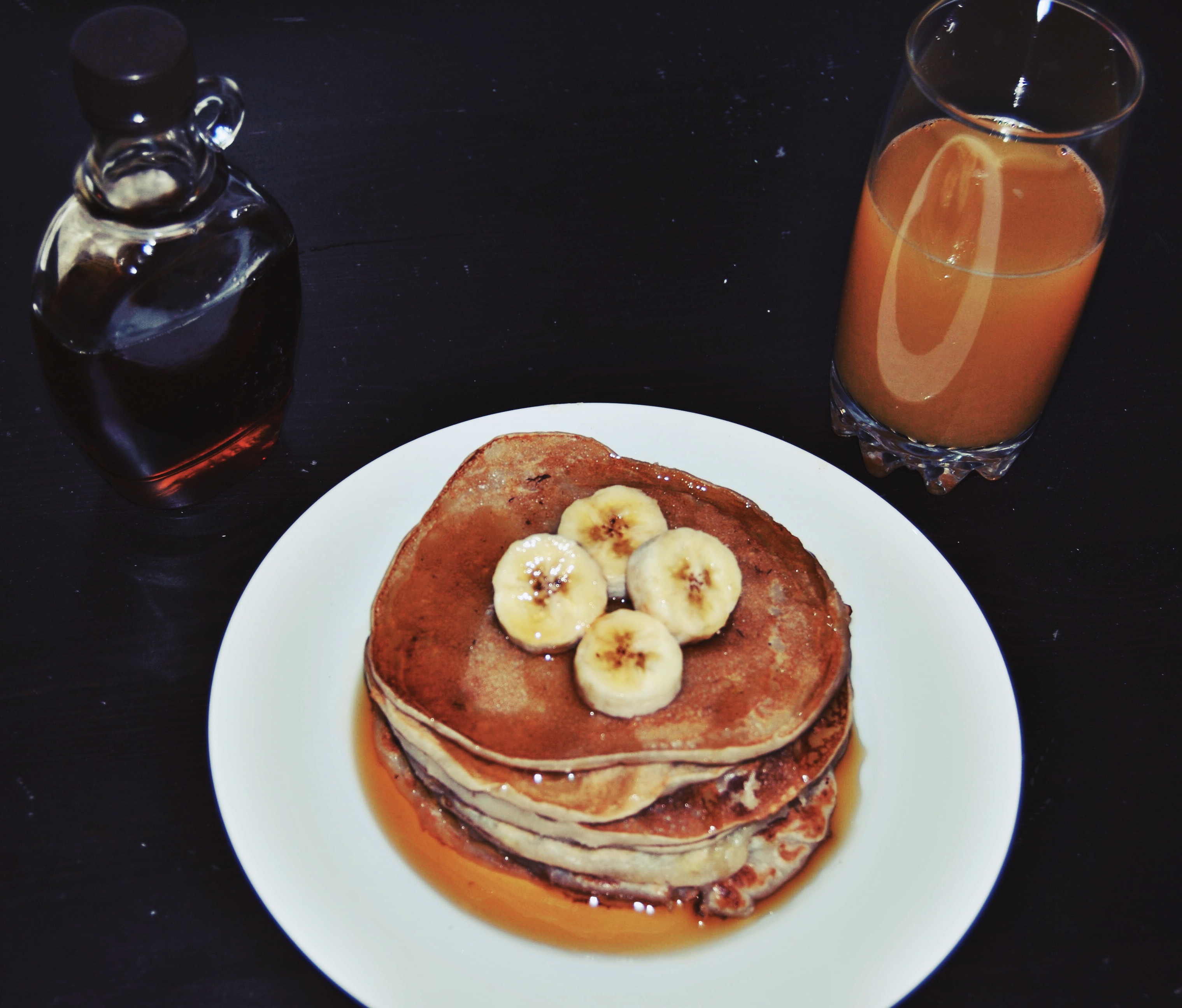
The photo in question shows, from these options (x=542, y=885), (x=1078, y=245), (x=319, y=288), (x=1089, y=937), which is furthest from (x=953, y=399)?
(x=319, y=288)

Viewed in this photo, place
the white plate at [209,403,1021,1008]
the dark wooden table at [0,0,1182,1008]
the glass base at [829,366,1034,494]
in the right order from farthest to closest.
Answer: the glass base at [829,366,1034,494] → the dark wooden table at [0,0,1182,1008] → the white plate at [209,403,1021,1008]

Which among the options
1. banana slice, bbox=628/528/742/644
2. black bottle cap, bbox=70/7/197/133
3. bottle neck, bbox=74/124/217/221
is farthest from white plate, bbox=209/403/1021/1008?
black bottle cap, bbox=70/7/197/133

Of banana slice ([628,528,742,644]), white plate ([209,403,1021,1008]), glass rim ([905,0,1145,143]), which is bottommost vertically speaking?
white plate ([209,403,1021,1008])

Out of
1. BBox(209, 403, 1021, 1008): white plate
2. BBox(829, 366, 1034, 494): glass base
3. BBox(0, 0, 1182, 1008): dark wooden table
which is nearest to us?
BBox(209, 403, 1021, 1008): white plate

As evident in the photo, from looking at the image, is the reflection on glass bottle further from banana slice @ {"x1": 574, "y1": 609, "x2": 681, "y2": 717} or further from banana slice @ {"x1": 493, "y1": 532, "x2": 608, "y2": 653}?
banana slice @ {"x1": 574, "y1": 609, "x2": 681, "y2": 717}

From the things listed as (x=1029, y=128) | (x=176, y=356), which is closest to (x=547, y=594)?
(x=176, y=356)

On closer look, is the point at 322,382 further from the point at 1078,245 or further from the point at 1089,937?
the point at 1089,937
